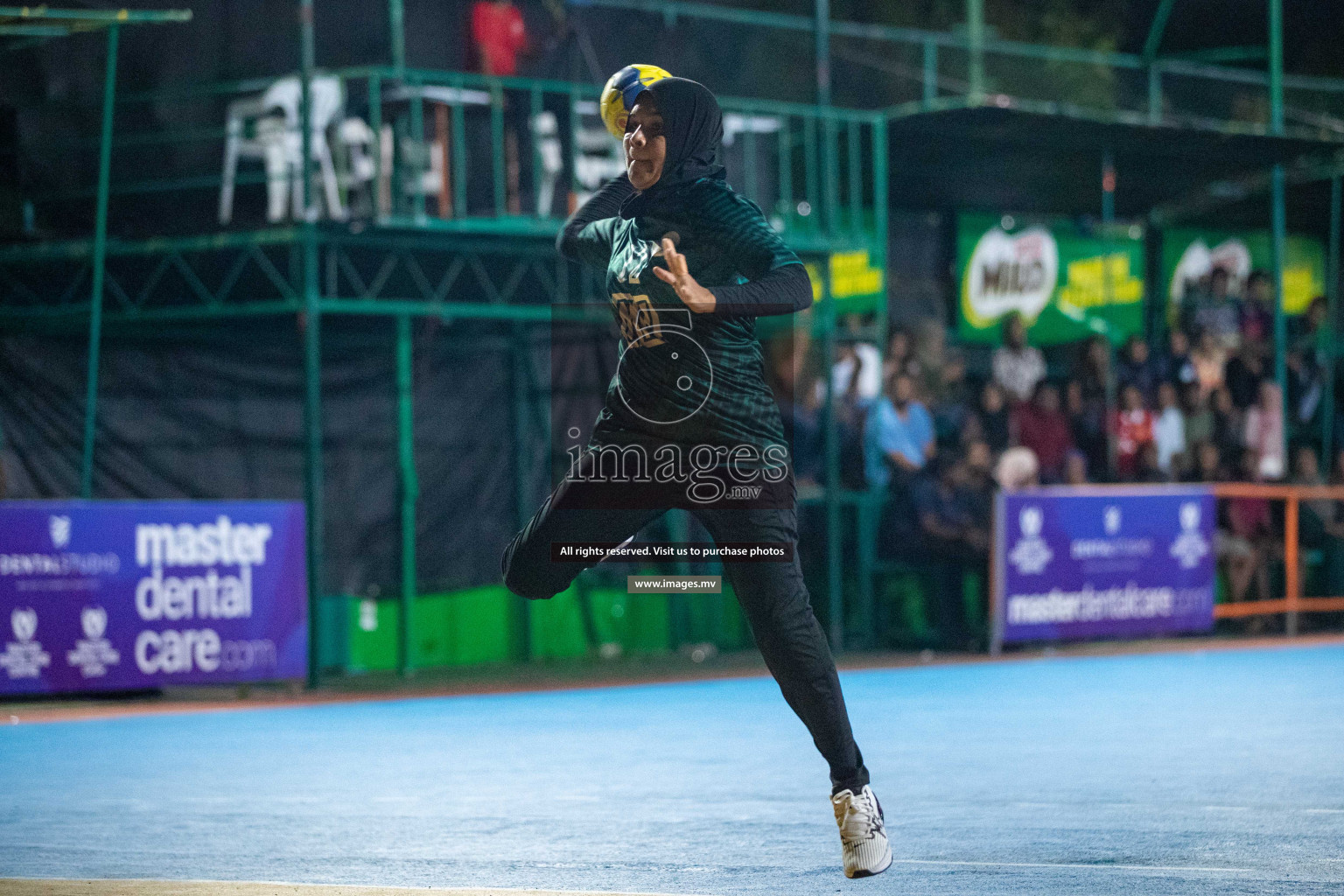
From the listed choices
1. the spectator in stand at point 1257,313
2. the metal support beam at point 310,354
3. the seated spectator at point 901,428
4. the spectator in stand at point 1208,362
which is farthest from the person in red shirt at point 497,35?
the spectator in stand at point 1257,313

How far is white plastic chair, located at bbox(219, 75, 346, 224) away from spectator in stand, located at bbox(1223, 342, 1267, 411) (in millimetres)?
9731

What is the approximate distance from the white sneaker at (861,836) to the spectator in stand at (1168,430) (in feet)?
44.9

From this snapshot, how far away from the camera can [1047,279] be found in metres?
21.4

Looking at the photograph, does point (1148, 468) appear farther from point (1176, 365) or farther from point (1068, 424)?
point (1176, 365)

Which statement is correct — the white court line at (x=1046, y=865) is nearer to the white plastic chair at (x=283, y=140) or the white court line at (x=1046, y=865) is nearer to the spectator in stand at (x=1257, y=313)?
the white plastic chair at (x=283, y=140)

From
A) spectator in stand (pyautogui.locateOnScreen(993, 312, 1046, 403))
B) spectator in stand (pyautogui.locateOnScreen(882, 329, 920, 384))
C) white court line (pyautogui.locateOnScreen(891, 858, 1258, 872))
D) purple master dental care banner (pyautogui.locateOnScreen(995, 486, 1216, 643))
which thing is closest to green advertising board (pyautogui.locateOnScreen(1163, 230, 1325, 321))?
spectator in stand (pyautogui.locateOnScreen(993, 312, 1046, 403))

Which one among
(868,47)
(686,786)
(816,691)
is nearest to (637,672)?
(686,786)

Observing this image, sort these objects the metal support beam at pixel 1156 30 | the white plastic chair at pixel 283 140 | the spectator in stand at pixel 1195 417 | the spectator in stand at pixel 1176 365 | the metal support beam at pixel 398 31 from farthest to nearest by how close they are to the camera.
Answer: the metal support beam at pixel 1156 30, the spectator in stand at pixel 1176 365, the spectator in stand at pixel 1195 417, the white plastic chair at pixel 283 140, the metal support beam at pixel 398 31

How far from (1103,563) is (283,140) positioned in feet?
25.4

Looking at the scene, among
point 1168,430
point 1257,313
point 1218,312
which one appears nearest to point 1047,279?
point 1218,312

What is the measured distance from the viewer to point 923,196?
792 inches

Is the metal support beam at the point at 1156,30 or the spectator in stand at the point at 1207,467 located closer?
the spectator in stand at the point at 1207,467

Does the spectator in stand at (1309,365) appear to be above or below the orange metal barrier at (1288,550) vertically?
above

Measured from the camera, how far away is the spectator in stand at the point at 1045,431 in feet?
55.2
